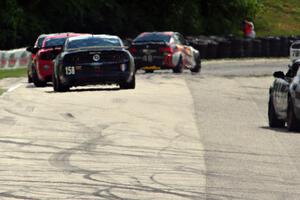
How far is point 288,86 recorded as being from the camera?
18531mm

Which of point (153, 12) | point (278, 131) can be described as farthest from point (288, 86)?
point (153, 12)

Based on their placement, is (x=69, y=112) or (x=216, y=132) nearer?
(x=216, y=132)

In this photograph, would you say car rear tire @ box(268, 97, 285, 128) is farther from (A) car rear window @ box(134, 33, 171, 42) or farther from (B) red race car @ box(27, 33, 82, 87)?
(A) car rear window @ box(134, 33, 171, 42)

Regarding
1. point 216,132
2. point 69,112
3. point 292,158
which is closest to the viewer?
point 292,158

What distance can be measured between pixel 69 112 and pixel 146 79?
41.9ft

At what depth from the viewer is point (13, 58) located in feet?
150

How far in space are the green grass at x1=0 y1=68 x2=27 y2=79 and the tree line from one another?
11.9 metres

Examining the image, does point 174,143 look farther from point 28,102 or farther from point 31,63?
point 31,63

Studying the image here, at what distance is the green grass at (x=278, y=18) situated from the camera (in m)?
76.6

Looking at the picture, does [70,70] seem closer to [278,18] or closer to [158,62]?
[158,62]

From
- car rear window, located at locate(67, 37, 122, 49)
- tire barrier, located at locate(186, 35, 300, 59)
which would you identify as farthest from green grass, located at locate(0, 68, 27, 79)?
tire barrier, located at locate(186, 35, 300, 59)

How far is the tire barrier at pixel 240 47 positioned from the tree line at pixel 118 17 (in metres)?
5.58

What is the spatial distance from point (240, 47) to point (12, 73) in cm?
1707

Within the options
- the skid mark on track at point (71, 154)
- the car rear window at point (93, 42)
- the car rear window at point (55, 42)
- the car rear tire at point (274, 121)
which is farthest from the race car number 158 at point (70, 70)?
the skid mark on track at point (71, 154)
